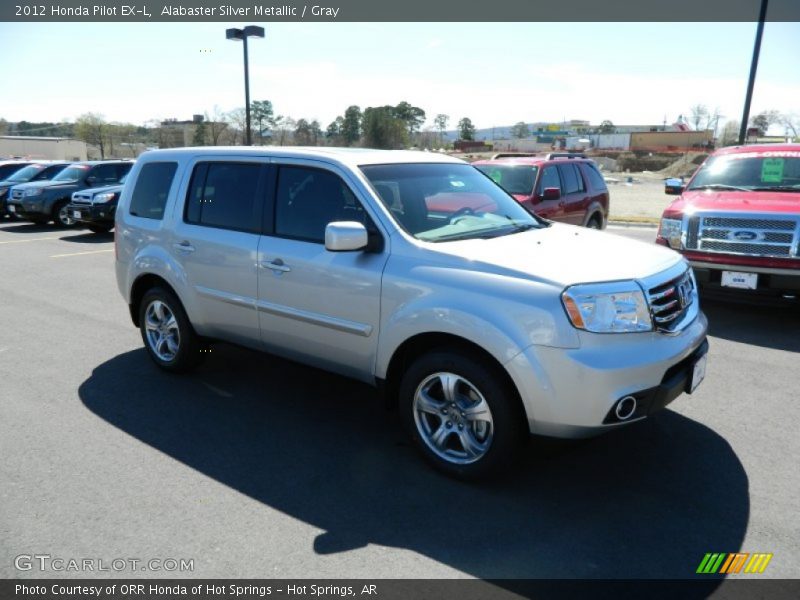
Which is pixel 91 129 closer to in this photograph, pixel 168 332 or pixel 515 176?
pixel 515 176

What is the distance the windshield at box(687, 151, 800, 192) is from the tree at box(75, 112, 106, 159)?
2430 inches

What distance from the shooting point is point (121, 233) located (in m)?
5.62

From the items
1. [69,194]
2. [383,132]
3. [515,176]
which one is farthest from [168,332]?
[383,132]

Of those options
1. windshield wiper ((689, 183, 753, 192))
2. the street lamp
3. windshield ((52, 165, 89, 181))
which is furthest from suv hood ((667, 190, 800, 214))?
the street lamp

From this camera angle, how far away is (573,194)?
10641 millimetres

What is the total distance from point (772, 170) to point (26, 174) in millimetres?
19729

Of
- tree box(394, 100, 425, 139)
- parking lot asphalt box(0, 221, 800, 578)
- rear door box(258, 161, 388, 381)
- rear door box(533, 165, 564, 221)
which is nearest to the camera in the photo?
parking lot asphalt box(0, 221, 800, 578)

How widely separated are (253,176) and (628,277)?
9.03ft

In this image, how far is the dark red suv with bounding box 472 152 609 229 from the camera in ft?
32.3

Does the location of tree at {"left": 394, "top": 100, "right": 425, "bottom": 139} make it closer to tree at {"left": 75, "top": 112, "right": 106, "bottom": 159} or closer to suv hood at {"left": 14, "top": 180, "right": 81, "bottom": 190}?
tree at {"left": 75, "top": 112, "right": 106, "bottom": 159}

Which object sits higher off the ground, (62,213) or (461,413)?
(461,413)

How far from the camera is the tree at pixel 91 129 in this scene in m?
64.6

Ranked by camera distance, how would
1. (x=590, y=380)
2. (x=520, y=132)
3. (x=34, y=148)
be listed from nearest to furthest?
(x=590, y=380) < (x=34, y=148) < (x=520, y=132)

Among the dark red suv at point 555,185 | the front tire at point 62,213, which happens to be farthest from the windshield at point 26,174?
the dark red suv at point 555,185
